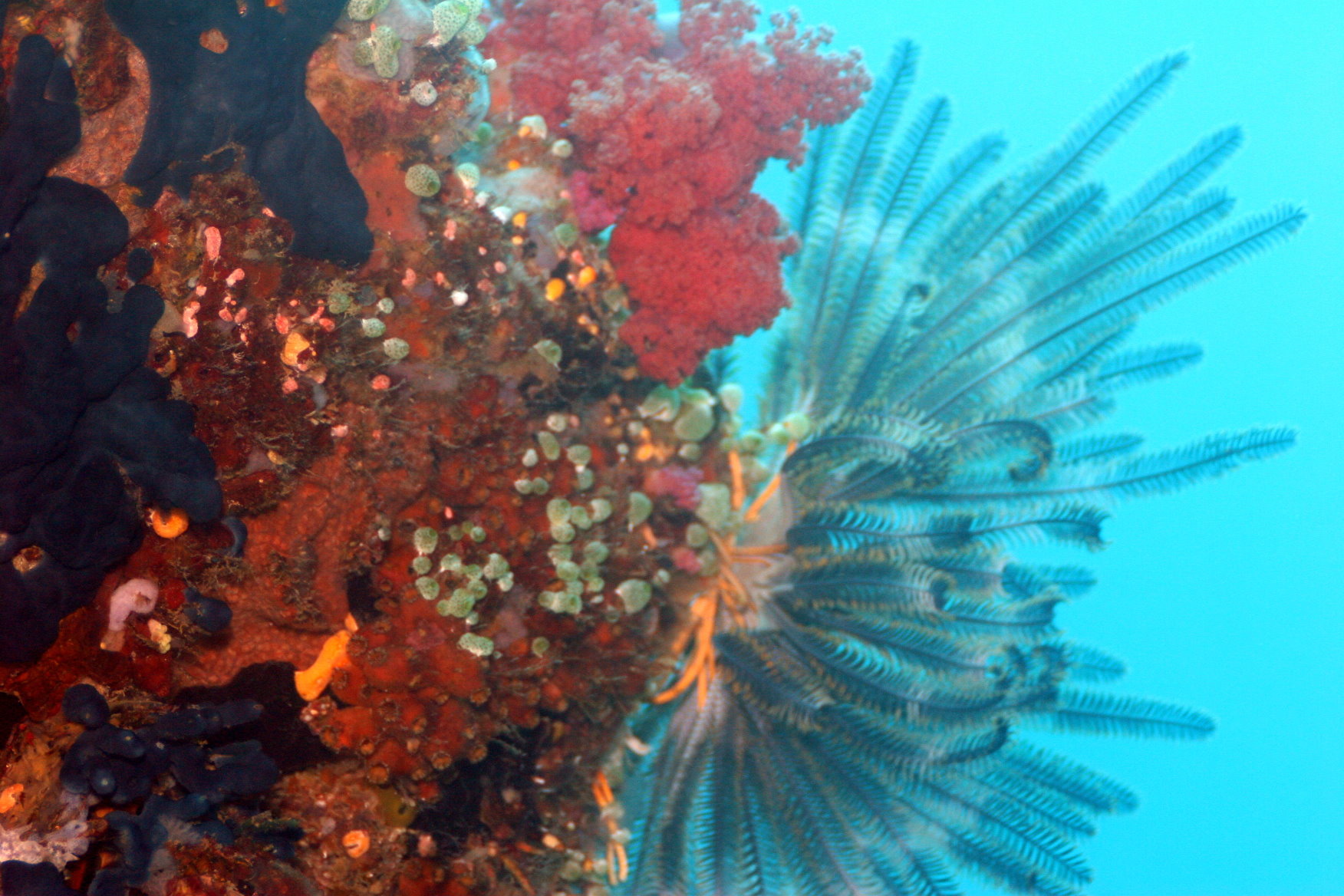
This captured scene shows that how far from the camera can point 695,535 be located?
13.7ft

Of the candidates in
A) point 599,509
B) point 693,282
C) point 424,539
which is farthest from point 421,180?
point 599,509

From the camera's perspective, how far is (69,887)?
2572 mm

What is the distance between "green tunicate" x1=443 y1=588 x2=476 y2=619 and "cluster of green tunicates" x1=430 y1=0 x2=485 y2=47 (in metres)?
2.44

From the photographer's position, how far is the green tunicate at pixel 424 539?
3.27 metres

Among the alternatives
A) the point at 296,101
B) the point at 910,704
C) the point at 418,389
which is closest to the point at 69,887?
the point at 418,389

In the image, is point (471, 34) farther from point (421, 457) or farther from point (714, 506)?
point (714, 506)

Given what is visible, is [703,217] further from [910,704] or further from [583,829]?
[583,829]

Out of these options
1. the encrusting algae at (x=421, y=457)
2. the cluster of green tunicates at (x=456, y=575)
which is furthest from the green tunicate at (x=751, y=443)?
the cluster of green tunicates at (x=456, y=575)

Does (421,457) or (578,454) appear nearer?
(421,457)

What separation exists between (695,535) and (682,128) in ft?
6.90

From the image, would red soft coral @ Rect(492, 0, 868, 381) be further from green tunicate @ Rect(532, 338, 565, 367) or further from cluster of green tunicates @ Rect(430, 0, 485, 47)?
cluster of green tunicates @ Rect(430, 0, 485, 47)

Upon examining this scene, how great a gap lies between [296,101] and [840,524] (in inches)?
124

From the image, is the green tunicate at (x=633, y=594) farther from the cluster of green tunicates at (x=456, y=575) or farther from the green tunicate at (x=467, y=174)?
the green tunicate at (x=467, y=174)

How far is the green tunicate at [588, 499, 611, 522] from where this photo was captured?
3695 millimetres
